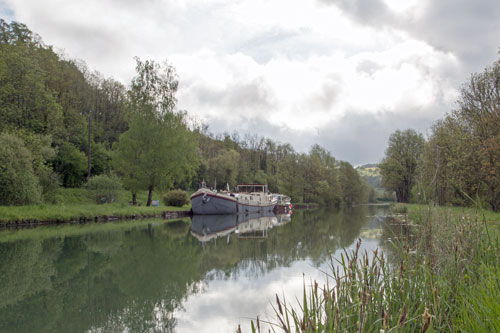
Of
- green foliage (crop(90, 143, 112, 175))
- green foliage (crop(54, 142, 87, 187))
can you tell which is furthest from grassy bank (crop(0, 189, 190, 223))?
green foliage (crop(90, 143, 112, 175))

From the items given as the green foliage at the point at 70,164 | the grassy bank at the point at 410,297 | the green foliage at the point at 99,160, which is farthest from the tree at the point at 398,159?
the grassy bank at the point at 410,297

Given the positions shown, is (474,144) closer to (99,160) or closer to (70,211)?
(70,211)

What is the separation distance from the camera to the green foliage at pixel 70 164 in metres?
34.8

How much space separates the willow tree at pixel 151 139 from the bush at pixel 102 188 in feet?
8.79

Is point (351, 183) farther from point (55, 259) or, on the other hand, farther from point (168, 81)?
point (55, 259)

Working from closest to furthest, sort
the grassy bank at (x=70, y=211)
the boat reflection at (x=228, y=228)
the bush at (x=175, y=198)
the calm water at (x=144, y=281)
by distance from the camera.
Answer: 1. the calm water at (x=144, y=281)
2. the boat reflection at (x=228, y=228)
3. the grassy bank at (x=70, y=211)
4. the bush at (x=175, y=198)

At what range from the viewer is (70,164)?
35.9 metres

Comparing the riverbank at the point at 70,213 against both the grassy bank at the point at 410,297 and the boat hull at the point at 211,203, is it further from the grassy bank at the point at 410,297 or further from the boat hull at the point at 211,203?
the grassy bank at the point at 410,297

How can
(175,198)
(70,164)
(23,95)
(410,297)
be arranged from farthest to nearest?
(175,198), (70,164), (23,95), (410,297)

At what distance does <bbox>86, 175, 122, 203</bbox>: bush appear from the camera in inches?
1076

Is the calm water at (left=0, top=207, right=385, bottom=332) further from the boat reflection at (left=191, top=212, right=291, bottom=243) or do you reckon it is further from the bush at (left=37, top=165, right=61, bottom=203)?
the bush at (left=37, top=165, right=61, bottom=203)

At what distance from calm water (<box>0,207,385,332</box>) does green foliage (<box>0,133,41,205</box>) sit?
234 inches

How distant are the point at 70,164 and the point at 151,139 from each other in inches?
422

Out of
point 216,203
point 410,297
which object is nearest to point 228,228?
point 216,203
